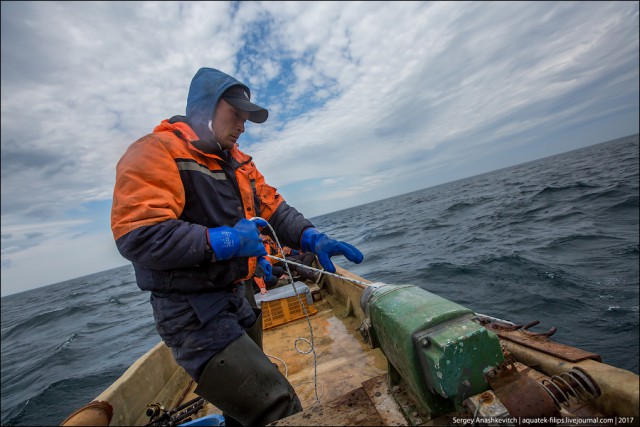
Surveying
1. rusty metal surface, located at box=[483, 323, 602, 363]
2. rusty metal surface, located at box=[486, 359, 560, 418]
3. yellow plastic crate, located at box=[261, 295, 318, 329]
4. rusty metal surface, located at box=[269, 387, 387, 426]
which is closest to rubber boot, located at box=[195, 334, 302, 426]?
Result: rusty metal surface, located at box=[269, 387, 387, 426]

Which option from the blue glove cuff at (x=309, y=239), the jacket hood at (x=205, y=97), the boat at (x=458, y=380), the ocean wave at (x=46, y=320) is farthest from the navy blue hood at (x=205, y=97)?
the ocean wave at (x=46, y=320)

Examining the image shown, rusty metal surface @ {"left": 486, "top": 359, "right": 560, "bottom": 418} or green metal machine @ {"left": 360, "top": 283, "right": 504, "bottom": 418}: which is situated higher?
green metal machine @ {"left": 360, "top": 283, "right": 504, "bottom": 418}

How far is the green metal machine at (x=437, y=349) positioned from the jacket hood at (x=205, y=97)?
62.2 inches

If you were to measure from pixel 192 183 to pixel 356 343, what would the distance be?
2.80 meters

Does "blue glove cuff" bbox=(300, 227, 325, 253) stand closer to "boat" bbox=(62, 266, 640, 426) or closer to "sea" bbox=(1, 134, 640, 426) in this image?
"boat" bbox=(62, 266, 640, 426)

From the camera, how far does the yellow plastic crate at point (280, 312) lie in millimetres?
4508

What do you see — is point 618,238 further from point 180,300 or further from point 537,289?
point 180,300

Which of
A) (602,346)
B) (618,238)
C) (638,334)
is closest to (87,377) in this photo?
(602,346)

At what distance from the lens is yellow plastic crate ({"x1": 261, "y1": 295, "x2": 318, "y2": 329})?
451 cm

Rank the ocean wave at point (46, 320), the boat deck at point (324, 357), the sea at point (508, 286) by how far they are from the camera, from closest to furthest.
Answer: the boat deck at point (324, 357)
the sea at point (508, 286)
the ocean wave at point (46, 320)

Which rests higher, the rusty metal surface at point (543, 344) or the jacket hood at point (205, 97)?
the jacket hood at point (205, 97)

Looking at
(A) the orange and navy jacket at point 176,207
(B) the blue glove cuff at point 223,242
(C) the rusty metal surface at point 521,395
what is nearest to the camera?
(C) the rusty metal surface at point 521,395

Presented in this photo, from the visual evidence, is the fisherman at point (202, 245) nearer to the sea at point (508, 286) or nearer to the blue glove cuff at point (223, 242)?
the blue glove cuff at point (223, 242)

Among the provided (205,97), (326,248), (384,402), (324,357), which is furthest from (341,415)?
(324,357)
